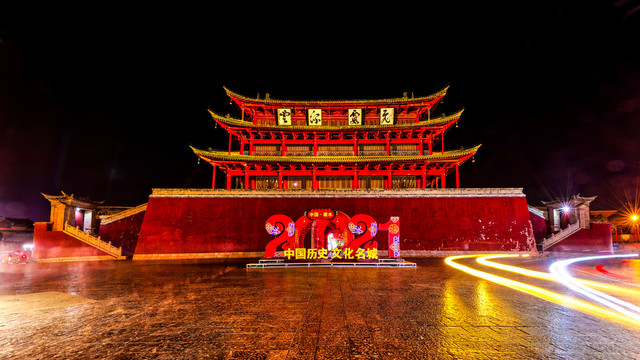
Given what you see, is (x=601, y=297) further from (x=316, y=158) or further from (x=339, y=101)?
(x=339, y=101)

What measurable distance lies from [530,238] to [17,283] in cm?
2654

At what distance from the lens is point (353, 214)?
19234 millimetres

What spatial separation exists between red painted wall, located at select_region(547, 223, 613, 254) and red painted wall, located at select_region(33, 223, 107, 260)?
1218 inches

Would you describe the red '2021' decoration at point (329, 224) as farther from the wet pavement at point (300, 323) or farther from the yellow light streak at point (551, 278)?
the yellow light streak at point (551, 278)

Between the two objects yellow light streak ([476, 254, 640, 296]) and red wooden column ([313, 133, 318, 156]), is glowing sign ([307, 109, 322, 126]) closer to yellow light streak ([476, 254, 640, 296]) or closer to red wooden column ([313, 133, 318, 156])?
red wooden column ([313, 133, 318, 156])

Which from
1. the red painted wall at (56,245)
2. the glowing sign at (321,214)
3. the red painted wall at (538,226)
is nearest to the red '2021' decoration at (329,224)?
the glowing sign at (321,214)

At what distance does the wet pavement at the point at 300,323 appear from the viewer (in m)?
4.34

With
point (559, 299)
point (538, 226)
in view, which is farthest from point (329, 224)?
point (538, 226)

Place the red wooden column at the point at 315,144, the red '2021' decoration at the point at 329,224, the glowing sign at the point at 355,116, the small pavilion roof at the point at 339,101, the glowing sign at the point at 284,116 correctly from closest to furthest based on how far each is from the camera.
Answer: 1. the red '2021' decoration at the point at 329,224
2. the small pavilion roof at the point at 339,101
3. the glowing sign at the point at 355,116
4. the red wooden column at the point at 315,144
5. the glowing sign at the point at 284,116

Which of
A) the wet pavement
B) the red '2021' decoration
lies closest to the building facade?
the red '2021' decoration

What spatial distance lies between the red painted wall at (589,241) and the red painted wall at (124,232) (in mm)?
28892

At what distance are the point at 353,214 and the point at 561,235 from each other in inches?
579

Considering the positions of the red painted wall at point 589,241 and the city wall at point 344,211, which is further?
the red painted wall at point 589,241

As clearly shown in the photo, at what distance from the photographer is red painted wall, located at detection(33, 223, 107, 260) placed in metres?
17.9
